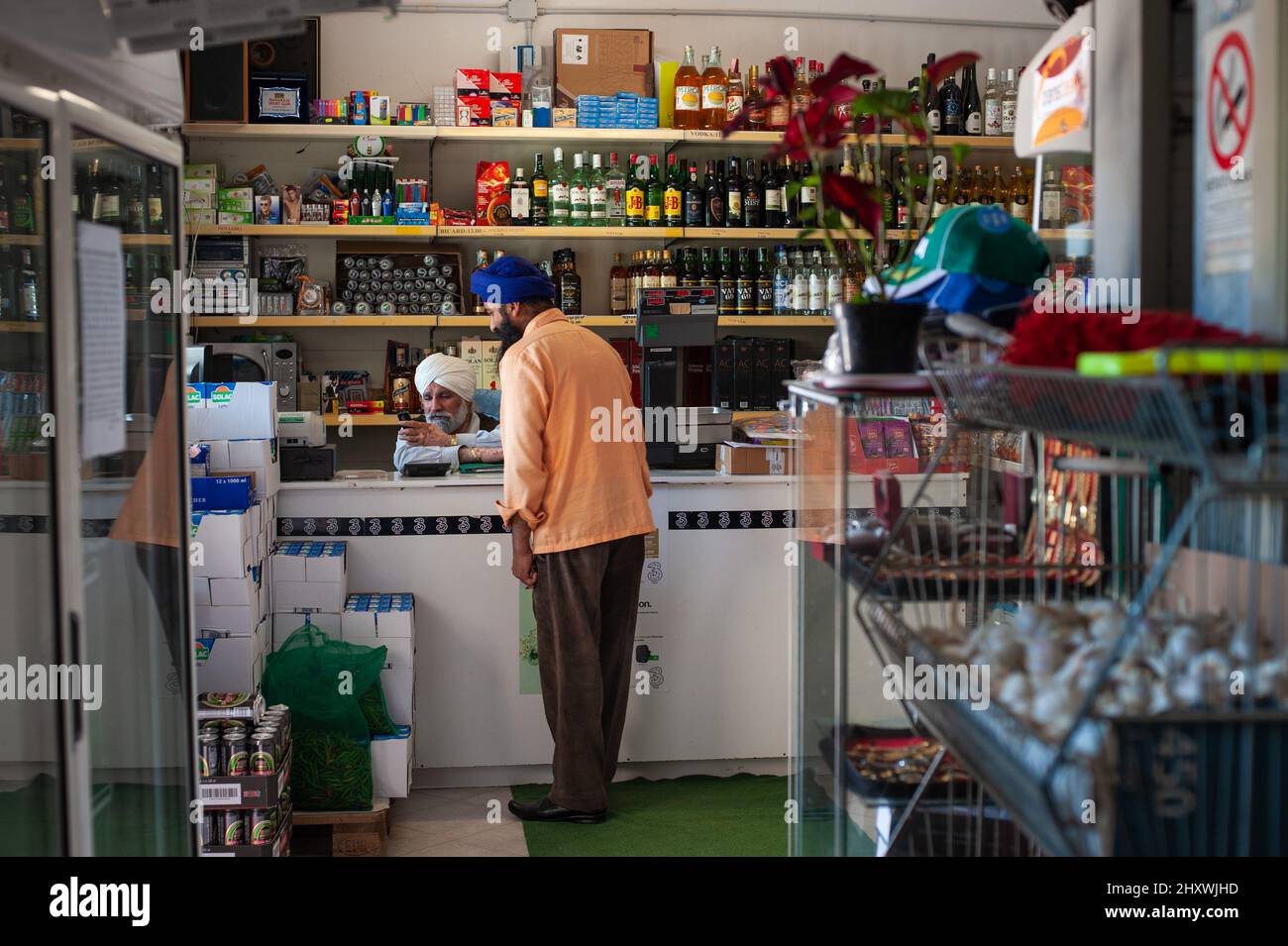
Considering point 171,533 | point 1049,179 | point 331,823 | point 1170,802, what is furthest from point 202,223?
point 1170,802

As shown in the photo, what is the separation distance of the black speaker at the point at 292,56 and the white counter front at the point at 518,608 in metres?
2.54

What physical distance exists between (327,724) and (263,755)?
547mm

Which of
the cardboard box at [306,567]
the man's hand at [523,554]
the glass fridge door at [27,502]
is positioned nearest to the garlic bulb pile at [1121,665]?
the glass fridge door at [27,502]

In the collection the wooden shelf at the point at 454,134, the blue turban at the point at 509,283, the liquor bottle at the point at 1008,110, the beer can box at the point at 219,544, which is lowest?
the beer can box at the point at 219,544

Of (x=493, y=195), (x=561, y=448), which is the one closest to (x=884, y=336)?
(x=561, y=448)

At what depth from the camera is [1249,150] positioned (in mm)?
1636

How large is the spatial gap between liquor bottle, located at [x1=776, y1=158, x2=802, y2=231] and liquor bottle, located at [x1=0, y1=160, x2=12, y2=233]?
455cm

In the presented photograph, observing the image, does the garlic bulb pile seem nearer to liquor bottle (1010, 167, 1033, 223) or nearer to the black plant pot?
the black plant pot

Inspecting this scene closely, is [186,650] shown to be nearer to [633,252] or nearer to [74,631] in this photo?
[74,631]

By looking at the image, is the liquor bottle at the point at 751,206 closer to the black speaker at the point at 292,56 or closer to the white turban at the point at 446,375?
the white turban at the point at 446,375

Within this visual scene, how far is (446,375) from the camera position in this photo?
524cm

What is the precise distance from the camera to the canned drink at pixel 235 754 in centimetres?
339
